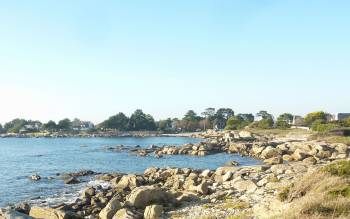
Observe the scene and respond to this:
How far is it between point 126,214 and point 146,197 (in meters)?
3.49

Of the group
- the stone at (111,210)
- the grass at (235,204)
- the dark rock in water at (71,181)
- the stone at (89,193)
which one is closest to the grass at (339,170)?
the grass at (235,204)

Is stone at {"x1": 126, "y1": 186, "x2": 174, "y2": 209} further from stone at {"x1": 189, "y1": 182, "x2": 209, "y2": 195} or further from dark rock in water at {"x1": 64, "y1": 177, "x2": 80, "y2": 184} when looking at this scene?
dark rock in water at {"x1": 64, "y1": 177, "x2": 80, "y2": 184}

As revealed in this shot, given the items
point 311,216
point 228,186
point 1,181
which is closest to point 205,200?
point 228,186

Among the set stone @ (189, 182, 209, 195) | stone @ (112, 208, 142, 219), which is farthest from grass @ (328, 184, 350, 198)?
stone @ (189, 182, 209, 195)

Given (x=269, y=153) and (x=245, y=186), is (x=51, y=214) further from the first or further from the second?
(x=269, y=153)

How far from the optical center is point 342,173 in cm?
2025

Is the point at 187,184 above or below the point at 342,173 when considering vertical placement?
below

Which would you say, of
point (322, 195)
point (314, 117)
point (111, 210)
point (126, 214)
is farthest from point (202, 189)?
point (314, 117)

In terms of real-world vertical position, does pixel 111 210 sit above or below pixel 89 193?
above

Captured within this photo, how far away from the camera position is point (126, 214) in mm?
21734

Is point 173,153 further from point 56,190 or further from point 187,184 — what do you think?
point 187,184

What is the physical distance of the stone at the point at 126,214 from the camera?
21472mm

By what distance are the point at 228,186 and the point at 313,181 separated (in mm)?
11865

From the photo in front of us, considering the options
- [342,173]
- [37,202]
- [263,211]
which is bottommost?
[37,202]
